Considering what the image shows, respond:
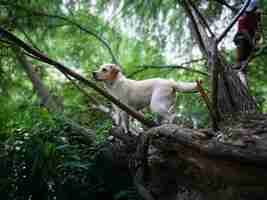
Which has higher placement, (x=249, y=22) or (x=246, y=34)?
(x=249, y=22)

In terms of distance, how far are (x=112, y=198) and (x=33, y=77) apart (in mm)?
3608

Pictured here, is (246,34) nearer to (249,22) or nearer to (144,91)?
(249,22)

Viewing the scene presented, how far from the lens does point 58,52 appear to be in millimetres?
7945

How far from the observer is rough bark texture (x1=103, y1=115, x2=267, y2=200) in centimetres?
250

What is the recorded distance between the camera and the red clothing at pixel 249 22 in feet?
18.1

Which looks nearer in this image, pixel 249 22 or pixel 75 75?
pixel 75 75

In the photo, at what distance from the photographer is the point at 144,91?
4902 millimetres

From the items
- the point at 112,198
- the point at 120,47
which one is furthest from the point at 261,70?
the point at 112,198

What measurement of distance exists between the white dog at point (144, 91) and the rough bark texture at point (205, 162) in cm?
121

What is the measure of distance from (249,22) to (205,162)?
349 cm

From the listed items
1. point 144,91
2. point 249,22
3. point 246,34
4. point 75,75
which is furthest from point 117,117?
point 249,22

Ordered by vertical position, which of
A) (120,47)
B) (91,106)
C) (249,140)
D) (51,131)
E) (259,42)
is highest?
(120,47)

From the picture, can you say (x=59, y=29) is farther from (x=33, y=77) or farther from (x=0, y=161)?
(x=0, y=161)

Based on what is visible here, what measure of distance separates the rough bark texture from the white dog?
121 cm
